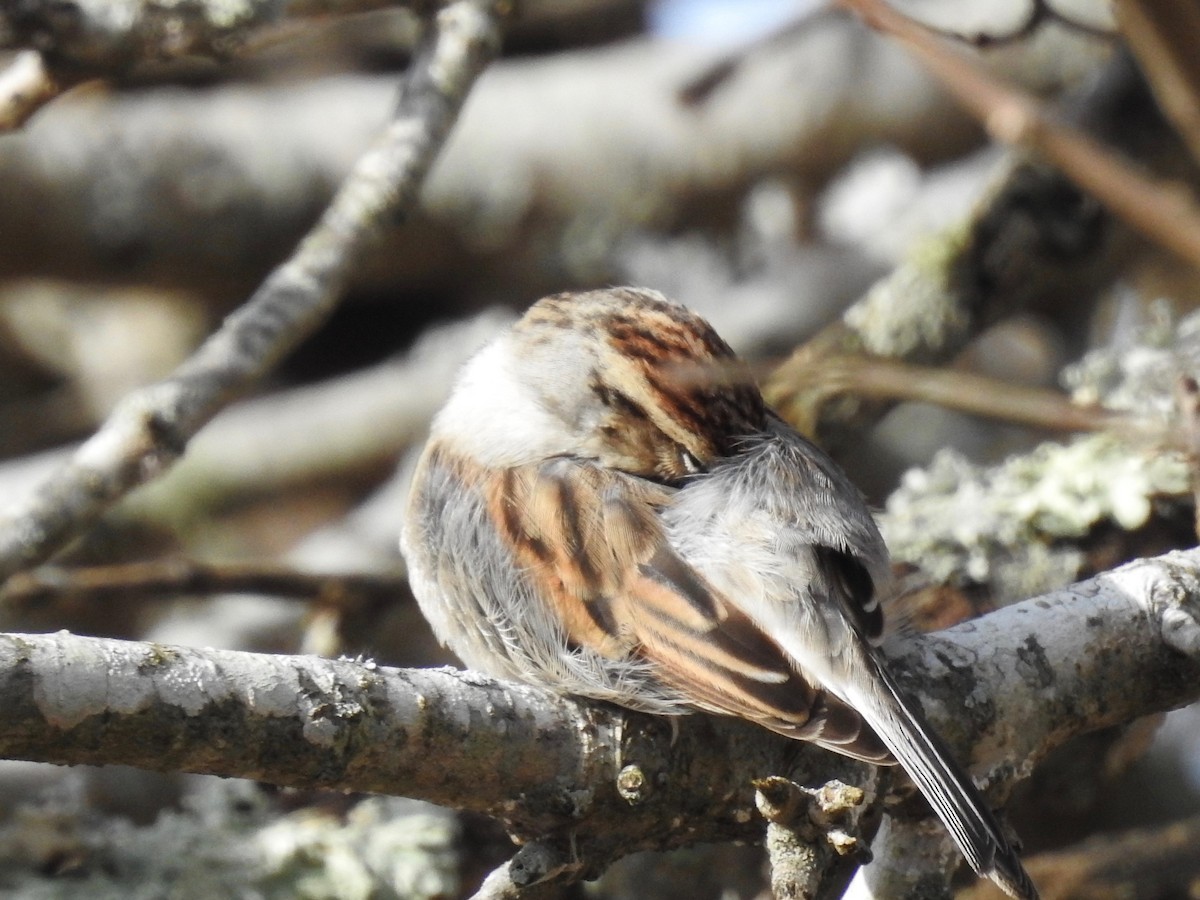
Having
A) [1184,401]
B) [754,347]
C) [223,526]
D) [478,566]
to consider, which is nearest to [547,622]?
[478,566]

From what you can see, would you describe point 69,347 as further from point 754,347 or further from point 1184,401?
point 1184,401

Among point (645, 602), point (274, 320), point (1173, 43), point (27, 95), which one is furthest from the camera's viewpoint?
point (274, 320)

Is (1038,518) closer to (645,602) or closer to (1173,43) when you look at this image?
(645,602)

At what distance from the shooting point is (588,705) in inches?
111

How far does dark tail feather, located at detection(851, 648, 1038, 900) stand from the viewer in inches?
102

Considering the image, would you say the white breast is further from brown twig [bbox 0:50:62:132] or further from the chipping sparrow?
brown twig [bbox 0:50:62:132]

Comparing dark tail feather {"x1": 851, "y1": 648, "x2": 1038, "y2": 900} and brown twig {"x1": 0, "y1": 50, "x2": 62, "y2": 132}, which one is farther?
brown twig {"x1": 0, "y1": 50, "x2": 62, "y2": 132}

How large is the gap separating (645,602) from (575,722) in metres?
0.43

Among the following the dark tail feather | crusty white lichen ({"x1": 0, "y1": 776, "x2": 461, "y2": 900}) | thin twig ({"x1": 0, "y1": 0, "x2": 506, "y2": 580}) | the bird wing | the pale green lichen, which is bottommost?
crusty white lichen ({"x1": 0, "y1": 776, "x2": 461, "y2": 900})

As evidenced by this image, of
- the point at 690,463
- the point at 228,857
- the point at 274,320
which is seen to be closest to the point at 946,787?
the point at 690,463

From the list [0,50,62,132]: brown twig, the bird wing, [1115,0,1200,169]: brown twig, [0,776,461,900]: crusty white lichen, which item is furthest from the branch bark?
[0,50,62,132]: brown twig

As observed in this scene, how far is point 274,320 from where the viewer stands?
12.1 ft

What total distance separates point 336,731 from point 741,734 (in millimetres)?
939

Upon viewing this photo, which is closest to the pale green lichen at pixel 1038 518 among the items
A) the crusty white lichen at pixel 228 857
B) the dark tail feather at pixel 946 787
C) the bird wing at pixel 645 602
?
the bird wing at pixel 645 602
